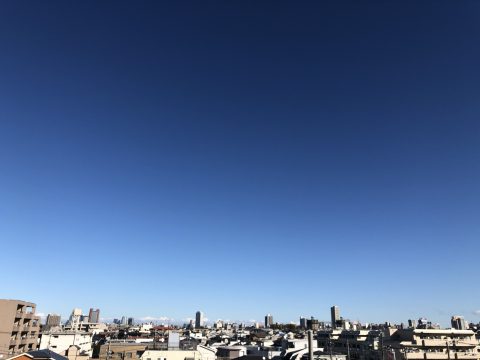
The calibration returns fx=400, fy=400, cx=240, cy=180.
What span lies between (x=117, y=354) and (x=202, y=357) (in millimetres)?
15594

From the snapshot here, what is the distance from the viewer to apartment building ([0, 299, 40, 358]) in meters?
75.9

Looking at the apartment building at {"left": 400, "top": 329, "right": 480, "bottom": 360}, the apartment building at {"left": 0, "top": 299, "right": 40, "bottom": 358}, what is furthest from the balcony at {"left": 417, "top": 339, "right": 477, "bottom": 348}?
the apartment building at {"left": 0, "top": 299, "right": 40, "bottom": 358}

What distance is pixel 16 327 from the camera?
79.4 metres

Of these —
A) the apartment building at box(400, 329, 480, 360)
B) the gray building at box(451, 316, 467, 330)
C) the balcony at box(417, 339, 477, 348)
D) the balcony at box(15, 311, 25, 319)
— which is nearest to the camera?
the apartment building at box(400, 329, 480, 360)

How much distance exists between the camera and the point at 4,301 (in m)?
78.1

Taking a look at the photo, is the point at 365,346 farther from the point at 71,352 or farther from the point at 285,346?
the point at 71,352

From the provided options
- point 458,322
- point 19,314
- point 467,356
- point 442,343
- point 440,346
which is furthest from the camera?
point 458,322

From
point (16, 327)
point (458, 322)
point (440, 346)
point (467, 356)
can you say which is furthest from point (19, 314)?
point (458, 322)

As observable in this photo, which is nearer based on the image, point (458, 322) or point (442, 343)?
point (442, 343)

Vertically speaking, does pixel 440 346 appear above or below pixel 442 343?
below

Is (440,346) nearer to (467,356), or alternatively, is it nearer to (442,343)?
(442,343)

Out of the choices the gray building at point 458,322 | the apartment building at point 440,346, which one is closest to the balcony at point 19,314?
the apartment building at point 440,346

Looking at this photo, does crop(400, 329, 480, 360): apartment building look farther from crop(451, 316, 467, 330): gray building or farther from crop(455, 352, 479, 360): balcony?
crop(451, 316, 467, 330): gray building

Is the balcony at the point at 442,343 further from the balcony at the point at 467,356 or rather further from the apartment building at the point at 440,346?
the balcony at the point at 467,356
